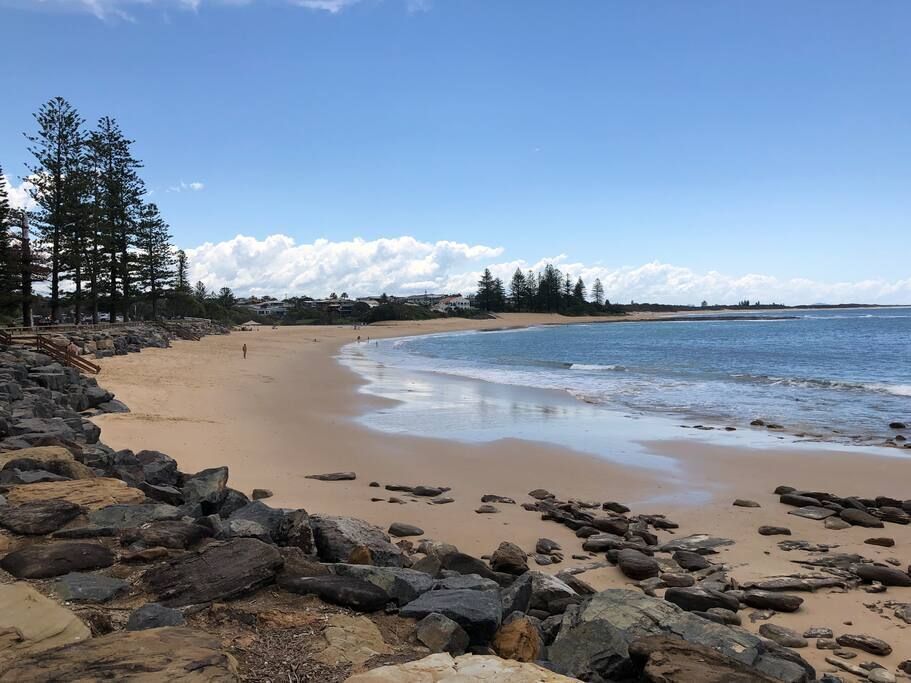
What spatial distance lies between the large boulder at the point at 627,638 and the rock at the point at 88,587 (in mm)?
2854

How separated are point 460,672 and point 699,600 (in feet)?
11.4

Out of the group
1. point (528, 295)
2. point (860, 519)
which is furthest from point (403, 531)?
point (528, 295)

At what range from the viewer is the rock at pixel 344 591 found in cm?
405

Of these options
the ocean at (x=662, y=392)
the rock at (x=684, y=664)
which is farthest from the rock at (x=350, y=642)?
the ocean at (x=662, y=392)

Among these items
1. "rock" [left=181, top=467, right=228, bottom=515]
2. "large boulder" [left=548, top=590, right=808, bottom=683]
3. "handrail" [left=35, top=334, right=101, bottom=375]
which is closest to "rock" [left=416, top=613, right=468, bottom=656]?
"large boulder" [left=548, top=590, right=808, bottom=683]

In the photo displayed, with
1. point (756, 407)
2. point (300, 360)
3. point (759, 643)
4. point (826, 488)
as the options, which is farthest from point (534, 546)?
point (300, 360)

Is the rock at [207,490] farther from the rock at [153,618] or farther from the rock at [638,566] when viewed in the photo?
the rock at [638,566]

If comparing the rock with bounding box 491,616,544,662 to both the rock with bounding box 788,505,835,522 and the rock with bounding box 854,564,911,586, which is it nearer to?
the rock with bounding box 854,564,911,586

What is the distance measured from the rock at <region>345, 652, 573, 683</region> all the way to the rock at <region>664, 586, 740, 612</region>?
3085 millimetres

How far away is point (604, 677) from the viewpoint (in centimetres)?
391

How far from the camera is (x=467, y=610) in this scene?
13.3 ft

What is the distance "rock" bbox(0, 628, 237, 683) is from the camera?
9.05ft

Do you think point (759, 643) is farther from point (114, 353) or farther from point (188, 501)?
point (114, 353)

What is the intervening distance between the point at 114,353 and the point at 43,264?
11.2 metres
